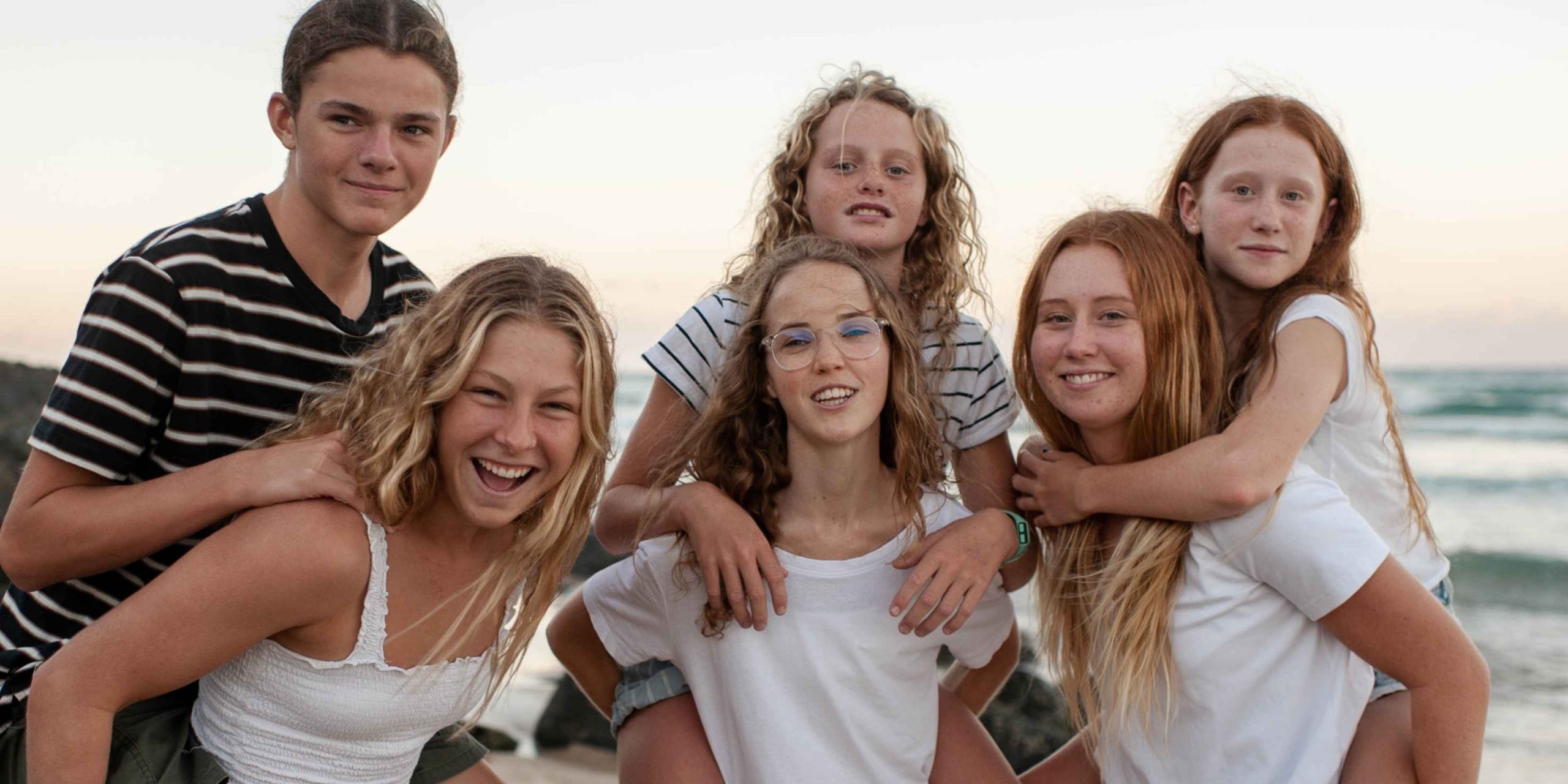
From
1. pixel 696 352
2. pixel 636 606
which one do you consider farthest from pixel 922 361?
pixel 636 606

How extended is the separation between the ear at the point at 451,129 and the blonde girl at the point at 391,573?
2.01 feet

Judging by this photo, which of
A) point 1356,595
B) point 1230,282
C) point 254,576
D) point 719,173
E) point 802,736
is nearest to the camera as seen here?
point 254,576

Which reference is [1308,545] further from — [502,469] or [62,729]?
[62,729]

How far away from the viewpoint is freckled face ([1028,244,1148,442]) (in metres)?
2.89

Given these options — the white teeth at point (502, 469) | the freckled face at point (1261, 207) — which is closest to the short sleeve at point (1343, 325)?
the freckled face at point (1261, 207)

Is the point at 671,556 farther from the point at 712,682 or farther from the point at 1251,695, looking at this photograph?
the point at 1251,695

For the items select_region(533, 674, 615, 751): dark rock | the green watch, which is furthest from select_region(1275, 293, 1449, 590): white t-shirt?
select_region(533, 674, 615, 751): dark rock

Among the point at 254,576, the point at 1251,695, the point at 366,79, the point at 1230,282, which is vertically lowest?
the point at 1251,695

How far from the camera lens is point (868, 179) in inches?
141

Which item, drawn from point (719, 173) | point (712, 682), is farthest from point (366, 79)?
point (719, 173)

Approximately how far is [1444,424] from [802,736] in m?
24.1

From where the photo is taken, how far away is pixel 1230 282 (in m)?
3.33

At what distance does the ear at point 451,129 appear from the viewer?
10.6 feet

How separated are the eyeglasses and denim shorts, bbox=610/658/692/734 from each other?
2.89 ft
